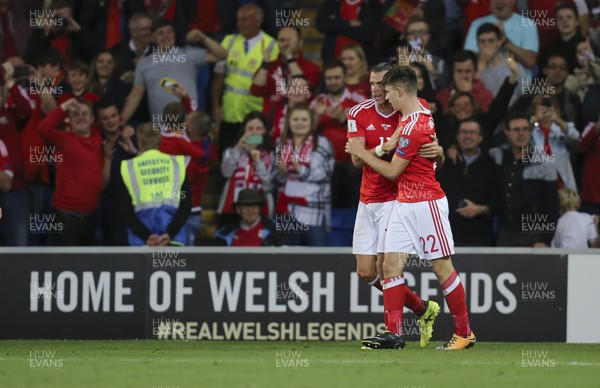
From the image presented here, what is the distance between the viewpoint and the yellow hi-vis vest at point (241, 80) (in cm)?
1380

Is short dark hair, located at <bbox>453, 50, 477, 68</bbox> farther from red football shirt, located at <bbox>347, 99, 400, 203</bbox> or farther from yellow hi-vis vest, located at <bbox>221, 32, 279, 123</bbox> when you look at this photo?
red football shirt, located at <bbox>347, 99, 400, 203</bbox>

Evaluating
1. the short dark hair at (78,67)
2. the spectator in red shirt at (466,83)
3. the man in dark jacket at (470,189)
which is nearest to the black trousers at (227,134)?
the short dark hair at (78,67)

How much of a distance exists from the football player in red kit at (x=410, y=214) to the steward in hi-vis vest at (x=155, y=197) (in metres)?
3.17

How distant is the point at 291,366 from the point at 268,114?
18.5ft

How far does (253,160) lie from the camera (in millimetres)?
13094

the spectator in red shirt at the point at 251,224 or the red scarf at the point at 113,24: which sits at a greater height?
the red scarf at the point at 113,24

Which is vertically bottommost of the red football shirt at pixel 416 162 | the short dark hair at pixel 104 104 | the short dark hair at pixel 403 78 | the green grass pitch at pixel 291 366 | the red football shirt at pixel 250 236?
the green grass pitch at pixel 291 366

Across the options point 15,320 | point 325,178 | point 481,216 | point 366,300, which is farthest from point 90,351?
point 481,216

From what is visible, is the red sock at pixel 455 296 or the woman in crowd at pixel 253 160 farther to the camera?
the woman in crowd at pixel 253 160

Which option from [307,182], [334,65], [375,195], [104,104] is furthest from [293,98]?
[375,195]

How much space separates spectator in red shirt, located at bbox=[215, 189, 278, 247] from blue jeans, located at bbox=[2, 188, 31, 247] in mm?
2233

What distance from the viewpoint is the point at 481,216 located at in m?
12.6

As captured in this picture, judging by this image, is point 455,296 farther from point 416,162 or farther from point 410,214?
point 416,162

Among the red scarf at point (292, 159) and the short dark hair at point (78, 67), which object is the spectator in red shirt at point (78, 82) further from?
the red scarf at point (292, 159)
